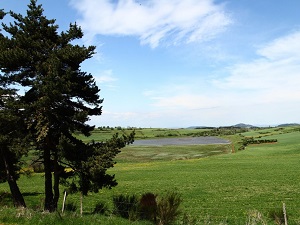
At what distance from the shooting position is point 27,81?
18031mm

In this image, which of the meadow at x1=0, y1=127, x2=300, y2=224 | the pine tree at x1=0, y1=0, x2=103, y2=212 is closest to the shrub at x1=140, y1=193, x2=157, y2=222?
the meadow at x1=0, y1=127, x2=300, y2=224

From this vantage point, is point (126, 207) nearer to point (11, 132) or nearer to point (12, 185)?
point (12, 185)

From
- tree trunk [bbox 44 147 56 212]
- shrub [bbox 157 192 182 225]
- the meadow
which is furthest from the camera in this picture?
tree trunk [bbox 44 147 56 212]

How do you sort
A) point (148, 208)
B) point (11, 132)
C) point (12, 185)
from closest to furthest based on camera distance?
point (148, 208) → point (11, 132) → point (12, 185)

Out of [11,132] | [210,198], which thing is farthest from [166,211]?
[210,198]

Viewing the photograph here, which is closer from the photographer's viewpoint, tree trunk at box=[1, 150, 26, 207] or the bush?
the bush

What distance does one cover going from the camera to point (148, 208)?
1619 centimetres

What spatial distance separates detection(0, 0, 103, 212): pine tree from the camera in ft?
54.3

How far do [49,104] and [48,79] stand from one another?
4.76 feet

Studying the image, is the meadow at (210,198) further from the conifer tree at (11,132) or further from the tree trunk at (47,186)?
the conifer tree at (11,132)

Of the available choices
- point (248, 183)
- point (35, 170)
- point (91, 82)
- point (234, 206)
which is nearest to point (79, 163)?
point (91, 82)

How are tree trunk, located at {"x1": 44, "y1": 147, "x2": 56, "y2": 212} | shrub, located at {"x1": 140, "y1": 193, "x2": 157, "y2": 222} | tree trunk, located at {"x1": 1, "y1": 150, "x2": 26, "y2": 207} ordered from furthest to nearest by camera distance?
tree trunk, located at {"x1": 1, "y1": 150, "x2": 26, "y2": 207} → tree trunk, located at {"x1": 44, "y1": 147, "x2": 56, "y2": 212} → shrub, located at {"x1": 140, "y1": 193, "x2": 157, "y2": 222}

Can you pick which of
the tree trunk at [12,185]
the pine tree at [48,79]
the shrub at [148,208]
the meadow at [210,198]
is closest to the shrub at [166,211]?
the shrub at [148,208]

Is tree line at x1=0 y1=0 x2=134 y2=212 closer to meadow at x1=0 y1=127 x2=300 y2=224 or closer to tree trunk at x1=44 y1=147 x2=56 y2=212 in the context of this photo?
tree trunk at x1=44 y1=147 x2=56 y2=212
